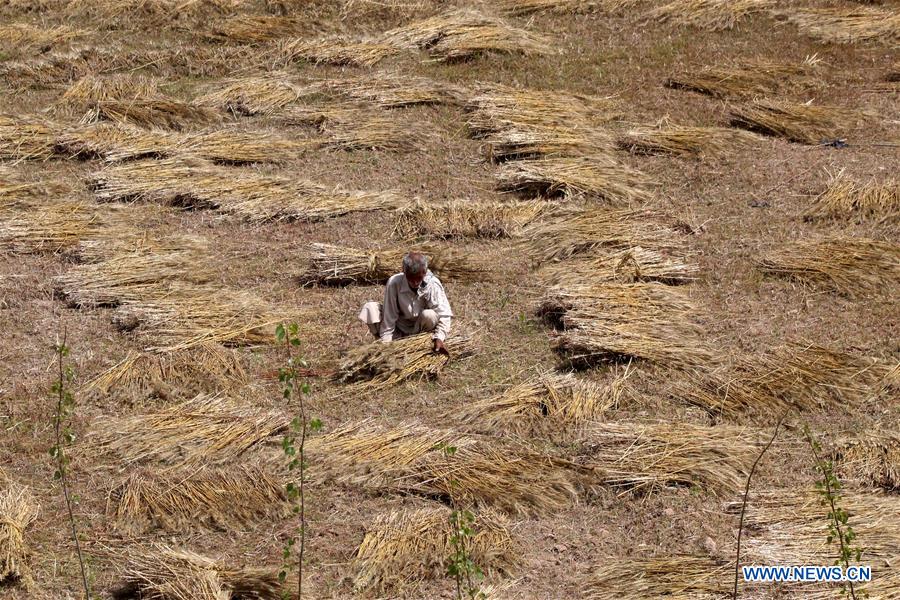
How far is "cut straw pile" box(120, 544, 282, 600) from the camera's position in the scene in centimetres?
548

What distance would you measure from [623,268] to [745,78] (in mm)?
4110

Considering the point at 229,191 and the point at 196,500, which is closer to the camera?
the point at 196,500

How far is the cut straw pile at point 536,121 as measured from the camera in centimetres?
1055

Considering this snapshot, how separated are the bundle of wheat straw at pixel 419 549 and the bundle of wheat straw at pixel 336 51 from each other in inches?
285

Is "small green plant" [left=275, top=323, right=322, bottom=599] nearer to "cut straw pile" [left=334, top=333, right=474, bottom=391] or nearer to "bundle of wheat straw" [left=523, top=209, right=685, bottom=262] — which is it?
"cut straw pile" [left=334, top=333, right=474, bottom=391]

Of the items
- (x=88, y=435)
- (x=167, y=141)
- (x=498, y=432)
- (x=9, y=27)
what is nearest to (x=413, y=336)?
(x=498, y=432)

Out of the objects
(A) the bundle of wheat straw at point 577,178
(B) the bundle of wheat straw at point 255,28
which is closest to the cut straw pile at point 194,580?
(A) the bundle of wheat straw at point 577,178

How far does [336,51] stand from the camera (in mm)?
12547

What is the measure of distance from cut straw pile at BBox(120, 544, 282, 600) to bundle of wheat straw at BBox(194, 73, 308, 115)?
21.5 ft

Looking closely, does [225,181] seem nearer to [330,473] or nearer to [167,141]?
[167,141]

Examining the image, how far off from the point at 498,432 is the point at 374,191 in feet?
11.8

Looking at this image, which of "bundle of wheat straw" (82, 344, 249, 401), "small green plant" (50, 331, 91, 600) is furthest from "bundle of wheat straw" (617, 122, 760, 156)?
"small green plant" (50, 331, 91, 600)

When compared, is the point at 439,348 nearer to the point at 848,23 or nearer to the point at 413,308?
the point at 413,308

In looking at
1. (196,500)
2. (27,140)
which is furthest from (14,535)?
(27,140)
